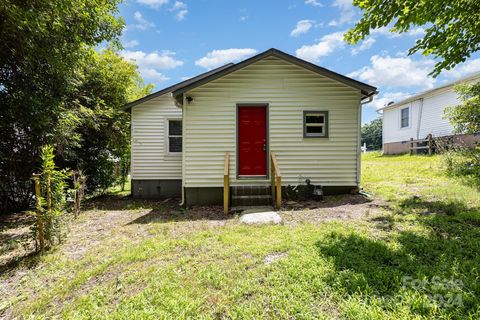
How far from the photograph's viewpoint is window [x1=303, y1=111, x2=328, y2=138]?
657 cm

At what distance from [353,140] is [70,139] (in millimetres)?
8203

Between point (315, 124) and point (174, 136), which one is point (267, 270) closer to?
point (315, 124)

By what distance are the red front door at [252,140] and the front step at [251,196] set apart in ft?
1.85

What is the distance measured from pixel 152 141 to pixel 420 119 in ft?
58.6

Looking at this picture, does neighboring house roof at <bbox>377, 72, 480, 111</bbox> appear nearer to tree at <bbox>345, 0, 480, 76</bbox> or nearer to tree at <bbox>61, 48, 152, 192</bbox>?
tree at <bbox>345, 0, 480, 76</bbox>

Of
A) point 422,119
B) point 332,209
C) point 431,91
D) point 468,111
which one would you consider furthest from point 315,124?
point 422,119

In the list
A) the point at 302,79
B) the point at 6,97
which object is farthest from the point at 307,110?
the point at 6,97

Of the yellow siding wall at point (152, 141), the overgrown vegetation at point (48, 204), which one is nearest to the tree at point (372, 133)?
the yellow siding wall at point (152, 141)

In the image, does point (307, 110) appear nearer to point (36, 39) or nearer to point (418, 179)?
point (418, 179)

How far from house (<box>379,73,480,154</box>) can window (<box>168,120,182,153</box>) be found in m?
14.2

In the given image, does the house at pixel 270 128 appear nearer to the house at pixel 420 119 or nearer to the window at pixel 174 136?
the window at pixel 174 136

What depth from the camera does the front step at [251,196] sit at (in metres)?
6.00

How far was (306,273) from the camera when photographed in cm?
258

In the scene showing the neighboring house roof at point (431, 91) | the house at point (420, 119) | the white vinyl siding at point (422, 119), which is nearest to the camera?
the neighboring house roof at point (431, 91)
